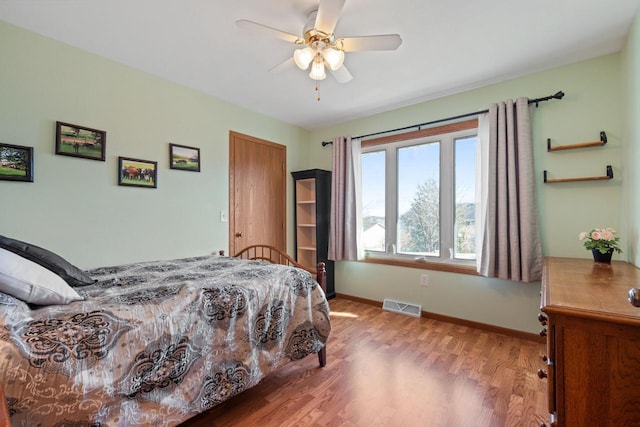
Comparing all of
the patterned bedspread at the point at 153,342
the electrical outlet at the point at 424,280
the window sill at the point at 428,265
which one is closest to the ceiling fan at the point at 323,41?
the patterned bedspread at the point at 153,342

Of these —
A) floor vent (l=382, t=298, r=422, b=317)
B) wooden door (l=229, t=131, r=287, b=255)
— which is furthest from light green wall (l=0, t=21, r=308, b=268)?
floor vent (l=382, t=298, r=422, b=317)

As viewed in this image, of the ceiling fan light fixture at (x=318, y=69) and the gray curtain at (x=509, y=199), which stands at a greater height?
the ceiling fan light fixture at (x=318, y=69)

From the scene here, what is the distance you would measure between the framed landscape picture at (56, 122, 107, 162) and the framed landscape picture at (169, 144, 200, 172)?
55 centimetres

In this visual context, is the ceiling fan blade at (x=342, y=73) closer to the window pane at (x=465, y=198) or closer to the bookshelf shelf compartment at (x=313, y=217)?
the window pane at (x=465, y=198)

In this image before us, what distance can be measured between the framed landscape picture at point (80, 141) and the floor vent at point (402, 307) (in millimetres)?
3229

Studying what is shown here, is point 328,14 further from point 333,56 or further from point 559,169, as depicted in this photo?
point 559,169

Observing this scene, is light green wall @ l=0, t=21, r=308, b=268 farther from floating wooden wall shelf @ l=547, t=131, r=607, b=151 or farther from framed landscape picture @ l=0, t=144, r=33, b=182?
floating wooden wall shelf @ l=547, t=131, r=607, b=151

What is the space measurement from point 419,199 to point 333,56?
6.58ft

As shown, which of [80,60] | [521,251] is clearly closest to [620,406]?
[521,251]

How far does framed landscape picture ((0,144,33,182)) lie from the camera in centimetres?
192

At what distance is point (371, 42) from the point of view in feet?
5.70

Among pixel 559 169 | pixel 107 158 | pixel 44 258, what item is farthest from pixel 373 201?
pixel 44 258

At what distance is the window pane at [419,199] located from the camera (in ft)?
10.5

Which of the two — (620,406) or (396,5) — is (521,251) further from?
(396,5)
